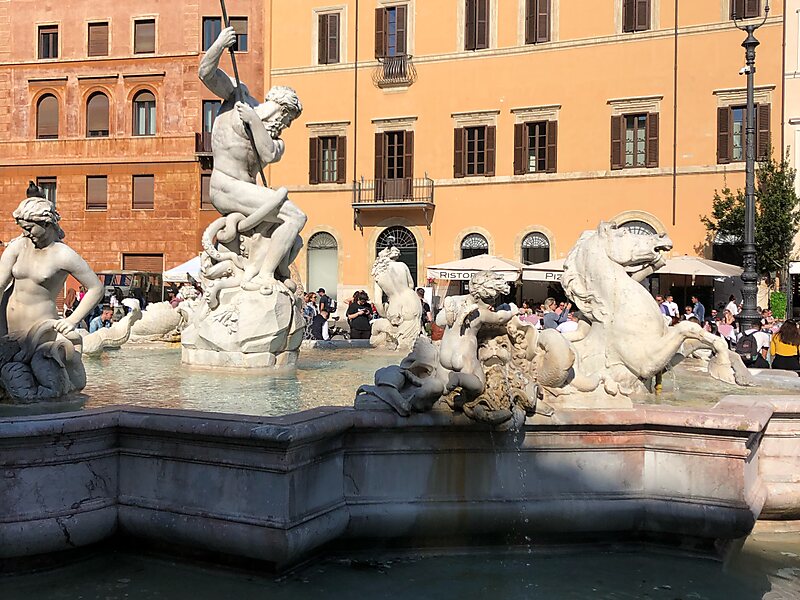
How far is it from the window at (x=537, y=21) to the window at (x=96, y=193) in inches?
633

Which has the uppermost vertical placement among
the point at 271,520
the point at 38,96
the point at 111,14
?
the point at 111,14

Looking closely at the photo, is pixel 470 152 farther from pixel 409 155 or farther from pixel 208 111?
pixel 208 111

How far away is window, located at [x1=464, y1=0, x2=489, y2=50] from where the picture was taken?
26.8 m

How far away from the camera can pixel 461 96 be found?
27.2 m

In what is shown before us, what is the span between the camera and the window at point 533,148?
2595 cm

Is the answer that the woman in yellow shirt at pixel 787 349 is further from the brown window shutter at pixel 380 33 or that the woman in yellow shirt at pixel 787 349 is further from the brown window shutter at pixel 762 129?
the brown window shutter at pixel 380 33

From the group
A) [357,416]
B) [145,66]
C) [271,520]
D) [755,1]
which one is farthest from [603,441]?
[145,66]

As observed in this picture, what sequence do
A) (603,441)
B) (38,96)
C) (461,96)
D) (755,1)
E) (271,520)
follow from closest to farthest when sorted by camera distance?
1. (271,520)
2. (603,441)
3. (755,1)
4. (461,96)
5. (38,96)

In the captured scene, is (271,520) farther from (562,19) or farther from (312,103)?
(312,103)

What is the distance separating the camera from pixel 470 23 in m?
26.9

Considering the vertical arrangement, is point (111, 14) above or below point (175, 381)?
above

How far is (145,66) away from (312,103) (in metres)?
6.48

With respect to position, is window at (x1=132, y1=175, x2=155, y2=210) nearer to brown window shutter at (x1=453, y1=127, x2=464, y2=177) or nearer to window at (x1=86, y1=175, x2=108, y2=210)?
window at (x1=86, y1=175, x2=108, y2=210)

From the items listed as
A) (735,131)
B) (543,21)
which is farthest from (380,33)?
(735,131)
